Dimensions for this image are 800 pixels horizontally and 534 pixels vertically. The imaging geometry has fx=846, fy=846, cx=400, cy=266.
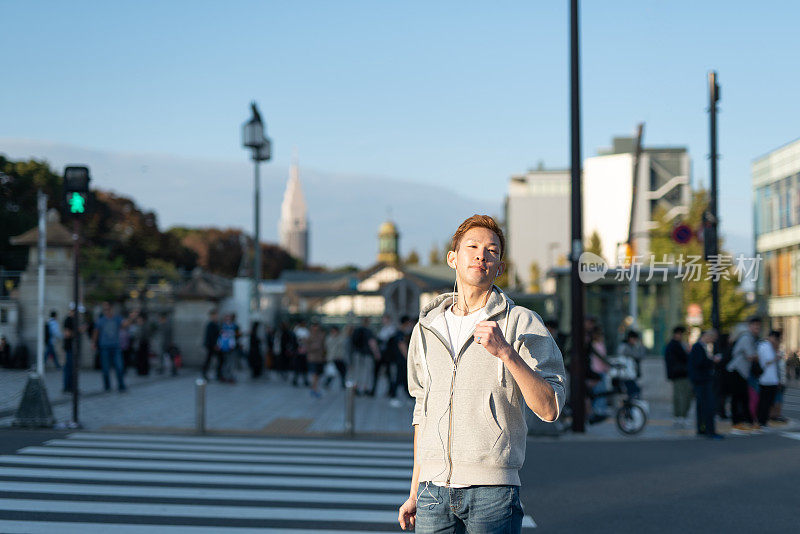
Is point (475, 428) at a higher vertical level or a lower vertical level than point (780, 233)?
lower

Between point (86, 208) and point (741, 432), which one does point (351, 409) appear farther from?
point (741, 432)

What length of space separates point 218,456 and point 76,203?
492 cm

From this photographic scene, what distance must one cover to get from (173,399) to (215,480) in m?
9.14

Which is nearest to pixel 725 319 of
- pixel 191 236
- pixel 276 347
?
pixel 276 347

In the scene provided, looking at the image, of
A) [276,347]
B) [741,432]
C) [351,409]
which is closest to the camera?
[351,409]

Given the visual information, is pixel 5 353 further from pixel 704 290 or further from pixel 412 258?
pixel 412 258

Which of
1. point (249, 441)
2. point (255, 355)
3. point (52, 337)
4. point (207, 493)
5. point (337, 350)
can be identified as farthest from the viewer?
point (255, 355)

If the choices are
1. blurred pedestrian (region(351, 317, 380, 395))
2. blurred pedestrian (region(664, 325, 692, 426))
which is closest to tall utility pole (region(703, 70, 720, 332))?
blurred pedestrian (region(664, 325, 692, 426))

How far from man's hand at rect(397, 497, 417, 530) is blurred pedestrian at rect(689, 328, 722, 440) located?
10102mm

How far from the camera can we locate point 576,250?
42.5 ft

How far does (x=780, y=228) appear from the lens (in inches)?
1891

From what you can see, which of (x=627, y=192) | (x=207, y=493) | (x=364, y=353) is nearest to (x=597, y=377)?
(x=364, y=353)

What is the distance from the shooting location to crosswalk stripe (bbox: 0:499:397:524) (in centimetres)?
681

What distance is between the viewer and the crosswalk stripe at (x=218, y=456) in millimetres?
9750
